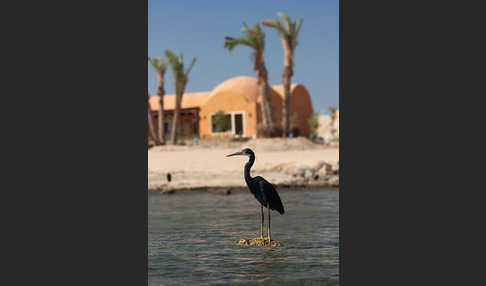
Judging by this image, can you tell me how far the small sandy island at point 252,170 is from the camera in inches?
758

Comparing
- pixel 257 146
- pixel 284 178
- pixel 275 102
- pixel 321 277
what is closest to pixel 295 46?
pixel 257 146

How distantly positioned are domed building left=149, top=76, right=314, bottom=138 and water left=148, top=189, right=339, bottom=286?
23.8 m

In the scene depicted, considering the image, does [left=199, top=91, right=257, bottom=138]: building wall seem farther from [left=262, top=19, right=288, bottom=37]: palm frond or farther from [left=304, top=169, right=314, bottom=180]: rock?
[left=304, top=169, right=314, bottom=180]: rock

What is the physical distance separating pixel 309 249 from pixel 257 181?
4.15ft

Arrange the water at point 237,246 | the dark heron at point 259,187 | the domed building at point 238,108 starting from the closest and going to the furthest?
the water at point 237,246, the dark heron at point 259,187, the domed building at point 238,108

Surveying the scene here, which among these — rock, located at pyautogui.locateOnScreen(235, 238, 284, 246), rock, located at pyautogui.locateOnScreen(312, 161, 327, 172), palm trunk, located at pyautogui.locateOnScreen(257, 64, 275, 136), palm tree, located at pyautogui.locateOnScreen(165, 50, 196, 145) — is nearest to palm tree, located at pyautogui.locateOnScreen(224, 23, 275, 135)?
palm trunk, located at pyautogui.locateOnScreen(257, 64, 275, 136)

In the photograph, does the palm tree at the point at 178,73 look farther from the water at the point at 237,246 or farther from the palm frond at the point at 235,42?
the water at the point at 237,246

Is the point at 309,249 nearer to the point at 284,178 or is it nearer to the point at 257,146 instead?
the point at 284,178

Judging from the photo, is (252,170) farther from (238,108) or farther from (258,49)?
(238,108)

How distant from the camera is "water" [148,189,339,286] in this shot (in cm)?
629

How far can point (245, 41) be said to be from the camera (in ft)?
102

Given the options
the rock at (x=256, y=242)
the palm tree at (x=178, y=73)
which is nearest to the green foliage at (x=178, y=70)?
the palm tree at (x=178, y=73)

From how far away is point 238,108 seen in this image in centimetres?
4000

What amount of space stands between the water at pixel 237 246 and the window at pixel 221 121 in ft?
78.2
